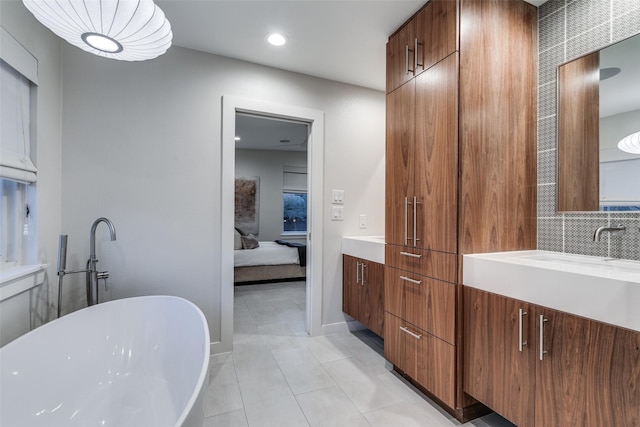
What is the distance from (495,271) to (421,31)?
4.85 feet

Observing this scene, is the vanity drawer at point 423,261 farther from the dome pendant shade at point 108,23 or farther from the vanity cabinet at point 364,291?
the dome pendant shade at point 108,23

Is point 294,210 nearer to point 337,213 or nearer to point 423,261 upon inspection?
point 337,213

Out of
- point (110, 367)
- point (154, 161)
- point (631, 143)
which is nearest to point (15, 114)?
point (154, 161)

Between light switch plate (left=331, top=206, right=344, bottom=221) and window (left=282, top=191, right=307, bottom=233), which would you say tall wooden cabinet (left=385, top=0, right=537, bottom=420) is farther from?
window (left=282, top=191, right=307, bottom=233)

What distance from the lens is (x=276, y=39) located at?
2.15m

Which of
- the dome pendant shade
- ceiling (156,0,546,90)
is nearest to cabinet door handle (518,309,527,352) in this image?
ceiling (156,0,546,90)

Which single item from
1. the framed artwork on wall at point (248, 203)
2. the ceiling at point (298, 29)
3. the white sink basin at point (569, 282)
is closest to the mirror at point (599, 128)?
the white sink basin at point (569, 282)

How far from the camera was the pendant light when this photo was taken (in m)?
1.38

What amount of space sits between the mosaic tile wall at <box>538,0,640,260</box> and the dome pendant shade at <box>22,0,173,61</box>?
Result: 2.11 metres

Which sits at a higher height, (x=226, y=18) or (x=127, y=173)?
(x=226, y=18)

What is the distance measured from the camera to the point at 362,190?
9.59ft

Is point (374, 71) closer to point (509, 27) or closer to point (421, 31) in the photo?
point (421, 31)

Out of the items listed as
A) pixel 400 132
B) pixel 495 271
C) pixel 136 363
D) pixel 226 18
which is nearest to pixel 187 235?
pixel 136 363

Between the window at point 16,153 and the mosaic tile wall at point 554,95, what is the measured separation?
2909mm
